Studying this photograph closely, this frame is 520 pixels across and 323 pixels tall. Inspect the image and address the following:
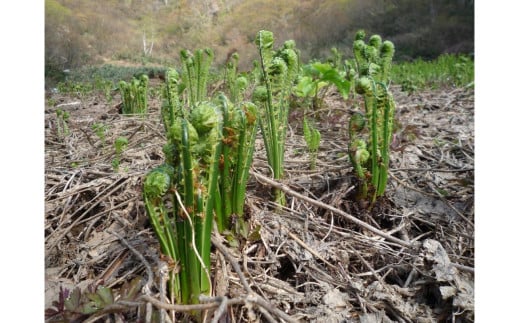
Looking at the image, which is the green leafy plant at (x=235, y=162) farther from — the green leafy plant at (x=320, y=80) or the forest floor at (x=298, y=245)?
the green leafy plant at (x=320, y=80)

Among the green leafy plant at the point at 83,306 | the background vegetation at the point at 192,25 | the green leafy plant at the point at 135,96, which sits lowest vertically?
the green leafy plant at the point at 83,306

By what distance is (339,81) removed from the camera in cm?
190

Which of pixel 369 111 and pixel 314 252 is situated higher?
pixel 369 111

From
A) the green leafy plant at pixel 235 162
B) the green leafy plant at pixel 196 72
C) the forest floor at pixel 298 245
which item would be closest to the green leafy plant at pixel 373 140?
the forest floor at pixel 298 245

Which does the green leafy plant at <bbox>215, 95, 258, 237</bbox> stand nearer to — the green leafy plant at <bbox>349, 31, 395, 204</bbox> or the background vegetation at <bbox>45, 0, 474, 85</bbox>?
the green leafy plant at <bbox>349, 31, 395, 204</bbox>

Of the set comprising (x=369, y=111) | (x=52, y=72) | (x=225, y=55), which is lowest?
(x=369, y=111)

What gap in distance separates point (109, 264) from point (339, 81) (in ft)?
4.61

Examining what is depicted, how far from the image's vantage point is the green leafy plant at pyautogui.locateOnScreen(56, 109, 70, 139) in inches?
59.4

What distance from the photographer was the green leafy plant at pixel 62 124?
4.95 feet

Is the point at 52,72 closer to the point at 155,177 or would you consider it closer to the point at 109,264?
the point at 109,264

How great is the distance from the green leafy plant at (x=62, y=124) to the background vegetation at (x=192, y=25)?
163 millimetres

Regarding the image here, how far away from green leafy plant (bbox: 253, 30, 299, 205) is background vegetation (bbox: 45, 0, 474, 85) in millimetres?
603

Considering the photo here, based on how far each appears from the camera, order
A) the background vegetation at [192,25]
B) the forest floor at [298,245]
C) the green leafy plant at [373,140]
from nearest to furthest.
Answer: the forest floor at [298,245]
the green leafy plant at [373,140]
the background vegetation at [192,25]

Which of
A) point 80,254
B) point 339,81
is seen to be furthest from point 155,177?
point 339,81
